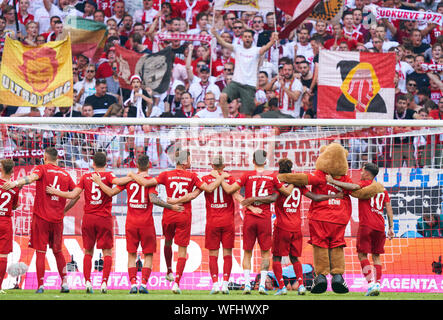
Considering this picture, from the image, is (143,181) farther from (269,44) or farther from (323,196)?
(269,44)

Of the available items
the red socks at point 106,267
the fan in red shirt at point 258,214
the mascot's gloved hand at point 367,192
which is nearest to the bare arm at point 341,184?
the mascot's gloved hand at point 367,192

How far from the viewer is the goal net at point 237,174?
1041 centimetres

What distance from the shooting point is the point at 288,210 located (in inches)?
349

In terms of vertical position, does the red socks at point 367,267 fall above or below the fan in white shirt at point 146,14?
below

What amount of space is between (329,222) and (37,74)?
26.7 ft

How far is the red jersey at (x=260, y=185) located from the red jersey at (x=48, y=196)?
8.01ft

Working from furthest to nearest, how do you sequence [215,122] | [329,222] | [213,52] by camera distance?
[213,52], [215,122], [329,222]

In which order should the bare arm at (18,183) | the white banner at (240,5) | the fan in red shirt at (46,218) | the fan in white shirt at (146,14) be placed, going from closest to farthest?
1. the bare arm at (18,183)
2. the fan in red shirt at (46,218)
3. the white banner at (240,5)
4. the fan in white shirt at (146,14)

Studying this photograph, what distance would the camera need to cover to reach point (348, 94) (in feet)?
45.0

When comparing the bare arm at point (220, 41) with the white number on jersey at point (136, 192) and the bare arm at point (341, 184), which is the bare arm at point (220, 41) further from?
the bare arm at point (341, 184)

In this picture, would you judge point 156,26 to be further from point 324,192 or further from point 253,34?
point 324,192

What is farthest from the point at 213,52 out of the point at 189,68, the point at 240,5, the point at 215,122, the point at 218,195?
the point at 218,195

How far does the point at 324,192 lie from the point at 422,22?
848cm

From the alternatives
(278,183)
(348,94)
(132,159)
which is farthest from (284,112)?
(278,183)
